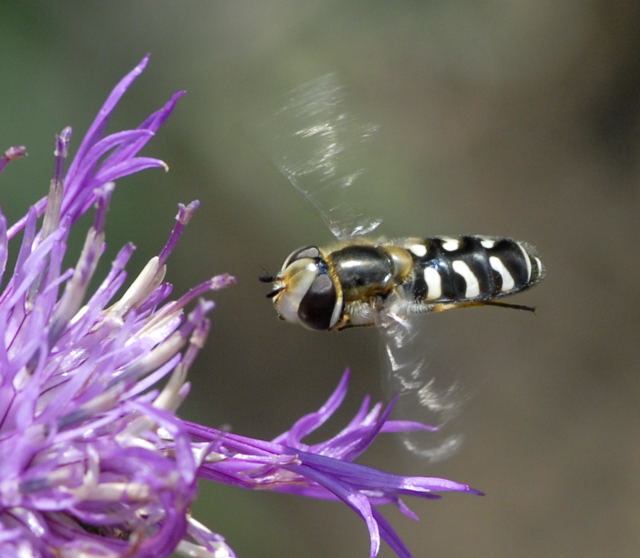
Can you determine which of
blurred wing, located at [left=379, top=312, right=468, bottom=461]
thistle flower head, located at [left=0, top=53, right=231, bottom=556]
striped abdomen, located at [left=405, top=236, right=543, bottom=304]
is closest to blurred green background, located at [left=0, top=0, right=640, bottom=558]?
striped abdomen, located at [left=405, top=236, right=543, bottom=304]

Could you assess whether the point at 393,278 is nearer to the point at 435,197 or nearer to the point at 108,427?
the point at 108,427

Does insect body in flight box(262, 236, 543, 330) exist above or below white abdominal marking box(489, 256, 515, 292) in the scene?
above

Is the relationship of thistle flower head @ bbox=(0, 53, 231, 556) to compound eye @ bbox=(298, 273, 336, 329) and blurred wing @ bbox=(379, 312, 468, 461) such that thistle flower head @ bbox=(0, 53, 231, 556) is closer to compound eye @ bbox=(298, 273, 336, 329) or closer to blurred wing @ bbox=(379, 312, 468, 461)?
compound eye @ bbox=(298, 273, 336, 329)

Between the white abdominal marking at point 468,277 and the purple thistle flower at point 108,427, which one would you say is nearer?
the purple thistle flower at point 108,427

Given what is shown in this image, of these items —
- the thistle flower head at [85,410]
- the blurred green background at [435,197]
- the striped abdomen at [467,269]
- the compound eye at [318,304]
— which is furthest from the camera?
the blurred green background at [435,197]

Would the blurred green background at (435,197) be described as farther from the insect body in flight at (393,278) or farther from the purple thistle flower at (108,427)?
the purple thistle flower at (108,427)

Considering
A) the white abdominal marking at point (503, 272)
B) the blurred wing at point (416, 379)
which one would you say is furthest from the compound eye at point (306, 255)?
the white abdominal marking at point (503, 272)

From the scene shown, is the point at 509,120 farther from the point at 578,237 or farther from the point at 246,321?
the point at 246,321

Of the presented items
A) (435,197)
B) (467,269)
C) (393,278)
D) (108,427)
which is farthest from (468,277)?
(435,197)
